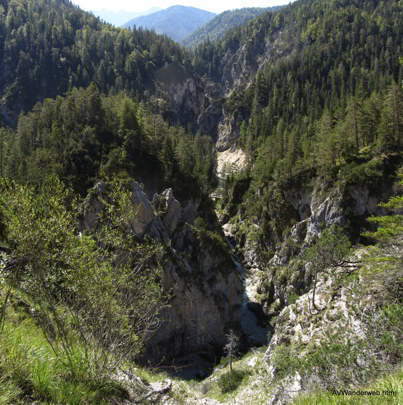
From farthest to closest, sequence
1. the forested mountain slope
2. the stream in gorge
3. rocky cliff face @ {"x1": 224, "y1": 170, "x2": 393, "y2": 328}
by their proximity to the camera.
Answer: the forested mountain slope, rocky cliff face @ {"x1": 224, "y1": 170, "x2": 393, "y2": 328}, the stream in gorge

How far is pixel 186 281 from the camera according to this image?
48.1 metres

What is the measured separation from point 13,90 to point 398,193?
174m

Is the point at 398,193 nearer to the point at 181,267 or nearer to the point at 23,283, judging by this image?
the point at 181,267

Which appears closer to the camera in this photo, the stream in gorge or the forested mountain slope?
the stream in gorge

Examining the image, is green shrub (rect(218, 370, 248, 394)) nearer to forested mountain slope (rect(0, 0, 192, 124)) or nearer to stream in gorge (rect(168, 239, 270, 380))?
stream in gorge (rect(168, 239, 270, 380))

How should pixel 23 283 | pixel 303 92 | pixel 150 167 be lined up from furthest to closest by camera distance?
pixel 303 92 → pixel 150 167 → pixel 23 283

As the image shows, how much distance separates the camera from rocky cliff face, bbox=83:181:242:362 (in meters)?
45.2

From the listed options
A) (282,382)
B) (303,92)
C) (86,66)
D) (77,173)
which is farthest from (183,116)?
(282,382)

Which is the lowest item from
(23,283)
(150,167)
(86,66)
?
(150,167)

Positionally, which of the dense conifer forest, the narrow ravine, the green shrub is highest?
the dense conifer forest

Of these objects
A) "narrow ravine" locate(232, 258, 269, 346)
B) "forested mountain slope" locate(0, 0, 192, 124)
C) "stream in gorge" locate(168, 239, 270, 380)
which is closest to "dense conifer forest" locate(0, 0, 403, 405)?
"narrow ravine" locate(232, 258, 269, 346)

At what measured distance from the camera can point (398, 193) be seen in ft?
166

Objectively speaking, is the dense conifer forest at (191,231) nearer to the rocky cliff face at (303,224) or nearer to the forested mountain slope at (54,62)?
the rocky cliff face at (303,224)

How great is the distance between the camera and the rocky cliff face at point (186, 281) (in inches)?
1778
